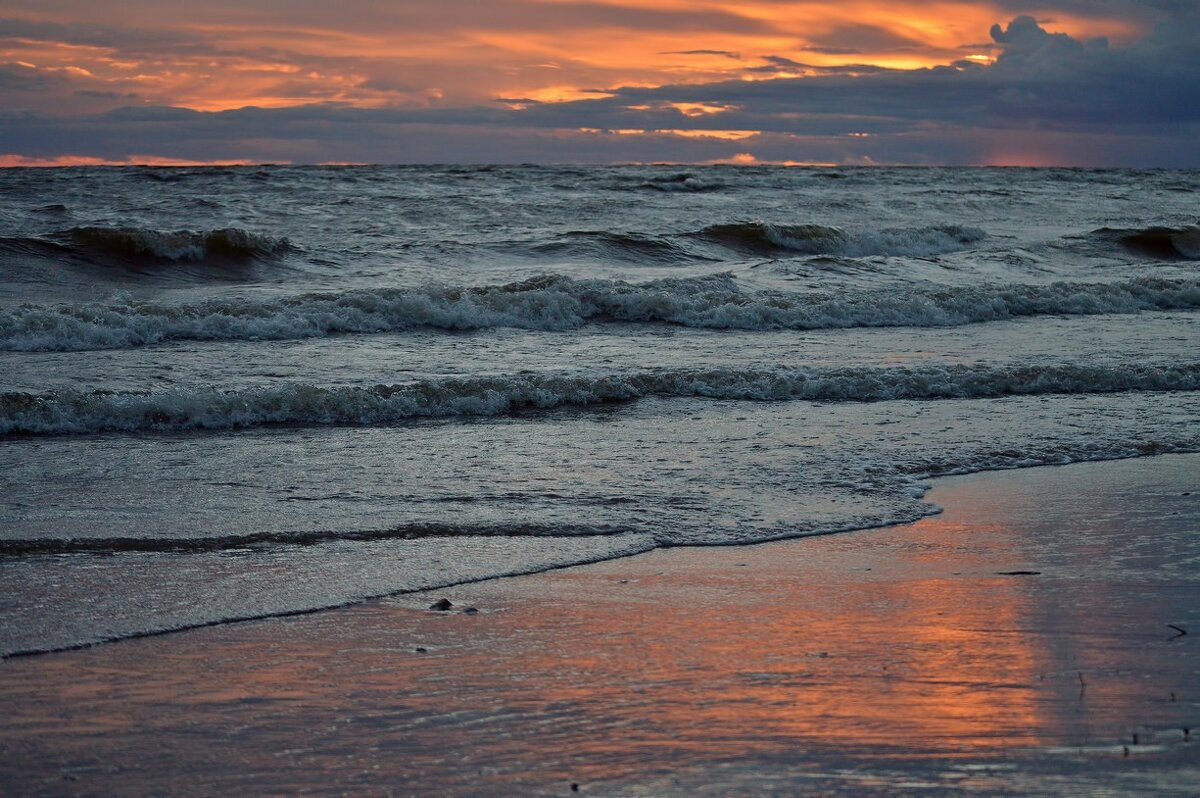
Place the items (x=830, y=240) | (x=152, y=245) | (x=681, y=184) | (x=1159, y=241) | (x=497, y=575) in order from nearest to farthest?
(x=497, y=575)
(x=152, y=245)
(x=830, y=240)
(x=1159, y=241)
(x=681, y=184)

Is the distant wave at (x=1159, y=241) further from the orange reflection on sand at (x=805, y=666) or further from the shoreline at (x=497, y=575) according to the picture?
the orange reflection on sand at (x=805, y=666)

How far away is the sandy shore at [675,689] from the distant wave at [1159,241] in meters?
19.0

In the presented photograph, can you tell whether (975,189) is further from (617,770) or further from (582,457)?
(617,770)

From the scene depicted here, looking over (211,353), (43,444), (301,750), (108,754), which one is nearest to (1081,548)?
(301,750)

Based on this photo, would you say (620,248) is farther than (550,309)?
Yes

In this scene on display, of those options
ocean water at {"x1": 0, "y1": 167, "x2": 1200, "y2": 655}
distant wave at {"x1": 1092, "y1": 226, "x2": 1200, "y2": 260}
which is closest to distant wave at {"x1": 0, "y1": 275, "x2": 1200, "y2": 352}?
ocean water at {"x1": 0, "y1": 167, "x2": 1200, "y2": 655}

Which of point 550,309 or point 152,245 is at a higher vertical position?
point 152,245

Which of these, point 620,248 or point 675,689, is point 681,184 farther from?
point 675,689

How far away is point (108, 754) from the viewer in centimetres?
273

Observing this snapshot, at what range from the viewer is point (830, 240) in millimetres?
20641

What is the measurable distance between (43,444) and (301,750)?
4.99 meters

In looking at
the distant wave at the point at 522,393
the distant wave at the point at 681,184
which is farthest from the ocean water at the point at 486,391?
the distant wave at the point at 681,184

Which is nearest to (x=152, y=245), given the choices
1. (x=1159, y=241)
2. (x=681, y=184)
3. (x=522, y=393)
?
(x=522, y=393)

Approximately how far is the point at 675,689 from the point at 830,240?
18.3 meters
